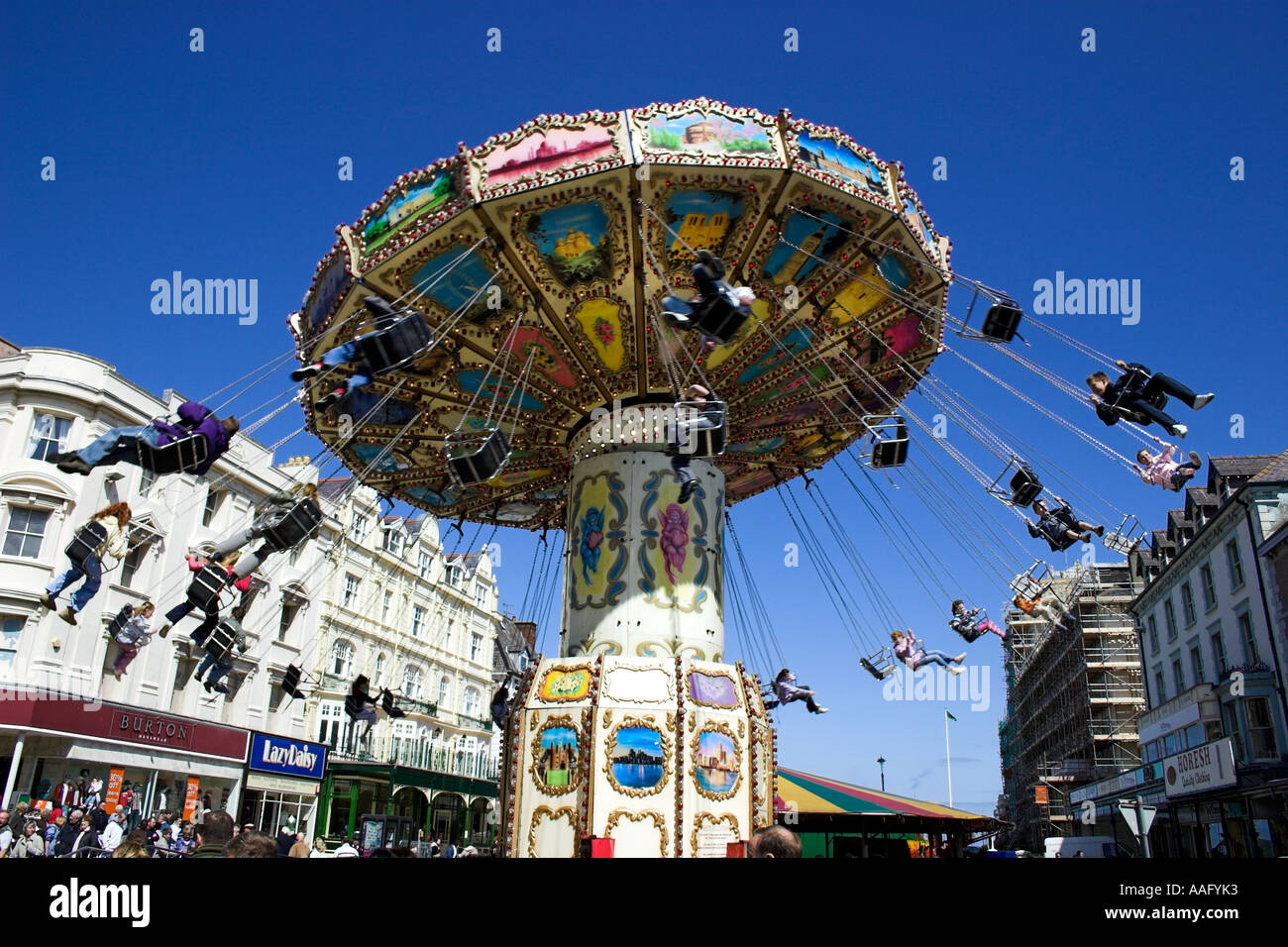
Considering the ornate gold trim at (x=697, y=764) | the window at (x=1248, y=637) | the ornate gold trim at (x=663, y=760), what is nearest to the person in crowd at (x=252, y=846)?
the ornate gold trim at (x=663, y=760)

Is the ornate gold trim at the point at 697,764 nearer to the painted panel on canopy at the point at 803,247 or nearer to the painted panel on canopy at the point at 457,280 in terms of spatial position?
the painted panel on canopy at the point at 803,247

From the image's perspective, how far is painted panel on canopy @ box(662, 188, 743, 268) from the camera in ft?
36.0

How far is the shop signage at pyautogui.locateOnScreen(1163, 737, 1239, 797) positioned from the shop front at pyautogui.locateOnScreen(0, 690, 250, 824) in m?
25.2

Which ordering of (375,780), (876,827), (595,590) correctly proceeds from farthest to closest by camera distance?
(375,780), (876,827), (595,590)

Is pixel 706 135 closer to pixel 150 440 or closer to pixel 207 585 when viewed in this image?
pixel 150 440

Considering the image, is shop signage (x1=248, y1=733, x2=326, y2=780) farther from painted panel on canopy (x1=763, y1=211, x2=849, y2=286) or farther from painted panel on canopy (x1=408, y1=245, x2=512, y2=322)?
painted panel on canopy (x1=763, y1=211, x2=849, y2=286)

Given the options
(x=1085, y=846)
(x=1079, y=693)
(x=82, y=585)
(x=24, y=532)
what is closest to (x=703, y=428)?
(x=82, y=585)

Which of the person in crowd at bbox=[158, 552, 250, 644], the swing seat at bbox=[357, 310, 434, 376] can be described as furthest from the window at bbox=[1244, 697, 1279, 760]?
the person in crowd at bbox=[158, 552, 250, 644]

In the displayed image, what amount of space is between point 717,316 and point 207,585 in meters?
8.39

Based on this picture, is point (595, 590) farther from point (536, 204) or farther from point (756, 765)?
point (536, 204)

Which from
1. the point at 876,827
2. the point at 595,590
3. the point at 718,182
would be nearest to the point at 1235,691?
the point at 876,827

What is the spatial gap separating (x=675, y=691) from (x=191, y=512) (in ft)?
69.3

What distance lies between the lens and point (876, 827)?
74.8 ft

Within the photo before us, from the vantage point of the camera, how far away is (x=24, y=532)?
22.4 metres
